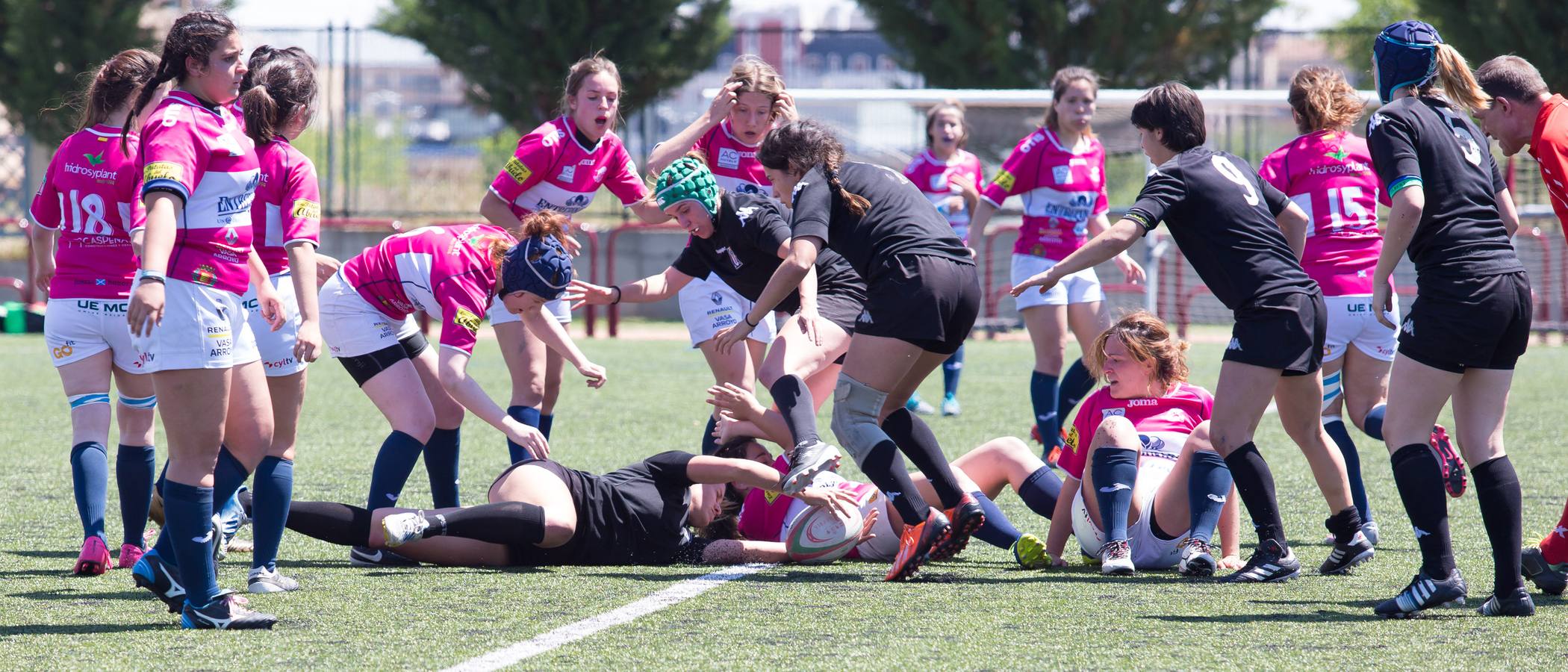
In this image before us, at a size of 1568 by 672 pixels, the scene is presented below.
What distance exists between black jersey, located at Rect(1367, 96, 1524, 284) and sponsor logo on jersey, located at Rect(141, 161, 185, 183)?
10.1 ft

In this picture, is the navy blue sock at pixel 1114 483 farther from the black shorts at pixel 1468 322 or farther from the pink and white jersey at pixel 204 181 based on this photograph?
the pink and white jersey at pixel 204 181

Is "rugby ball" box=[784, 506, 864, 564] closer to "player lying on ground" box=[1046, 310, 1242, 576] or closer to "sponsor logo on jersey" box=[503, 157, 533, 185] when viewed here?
"player lying on ground" box=[1046, 310, 1242, 576]

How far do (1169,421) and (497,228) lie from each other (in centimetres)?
248

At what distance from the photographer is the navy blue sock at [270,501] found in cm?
438

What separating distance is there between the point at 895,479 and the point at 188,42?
242 centimetres

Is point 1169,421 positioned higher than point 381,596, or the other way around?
point 1169,421

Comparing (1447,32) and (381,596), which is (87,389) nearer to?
(381,596)

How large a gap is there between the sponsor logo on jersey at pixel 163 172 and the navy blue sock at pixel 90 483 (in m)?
1.67

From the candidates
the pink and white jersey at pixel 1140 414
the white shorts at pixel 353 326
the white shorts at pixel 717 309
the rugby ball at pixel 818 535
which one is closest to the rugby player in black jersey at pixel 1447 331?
the pink and white jersey at pixel 1140 414

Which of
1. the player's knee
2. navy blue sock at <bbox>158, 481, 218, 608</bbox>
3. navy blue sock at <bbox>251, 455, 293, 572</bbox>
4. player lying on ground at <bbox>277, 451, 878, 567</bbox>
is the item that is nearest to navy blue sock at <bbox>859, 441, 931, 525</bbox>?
the player's knee

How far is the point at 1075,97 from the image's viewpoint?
25.0 feet

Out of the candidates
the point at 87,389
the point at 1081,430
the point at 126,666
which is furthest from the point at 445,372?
the point at 1081,430

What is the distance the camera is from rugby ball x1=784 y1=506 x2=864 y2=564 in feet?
16.5

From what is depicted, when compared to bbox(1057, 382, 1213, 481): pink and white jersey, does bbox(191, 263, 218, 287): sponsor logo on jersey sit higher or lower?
higher
